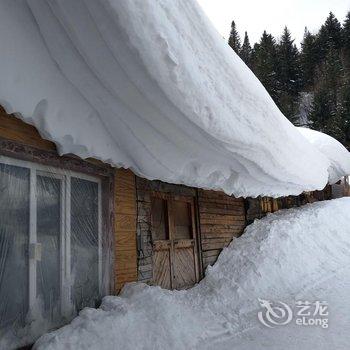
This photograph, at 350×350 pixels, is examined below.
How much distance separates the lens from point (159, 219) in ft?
19.9

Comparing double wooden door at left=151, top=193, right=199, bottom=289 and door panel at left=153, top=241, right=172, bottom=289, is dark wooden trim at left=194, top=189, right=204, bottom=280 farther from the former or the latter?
door panel at left=153, top=241, right=172, bottom=289

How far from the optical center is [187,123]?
3.43 meters

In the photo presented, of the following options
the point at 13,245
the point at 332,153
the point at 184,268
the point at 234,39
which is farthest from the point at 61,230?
the point at 234,39

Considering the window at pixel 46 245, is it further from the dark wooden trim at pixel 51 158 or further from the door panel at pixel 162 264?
the door panel at pixel 162 264

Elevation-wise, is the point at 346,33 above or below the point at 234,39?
below

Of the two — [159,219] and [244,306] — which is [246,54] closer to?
[159,219]

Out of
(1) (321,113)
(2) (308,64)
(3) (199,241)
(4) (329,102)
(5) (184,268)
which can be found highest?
(2) (308,64)

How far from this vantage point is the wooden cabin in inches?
134


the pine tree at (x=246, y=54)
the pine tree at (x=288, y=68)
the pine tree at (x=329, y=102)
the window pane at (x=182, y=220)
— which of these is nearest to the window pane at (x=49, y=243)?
the window pane at (x=182, y=220)

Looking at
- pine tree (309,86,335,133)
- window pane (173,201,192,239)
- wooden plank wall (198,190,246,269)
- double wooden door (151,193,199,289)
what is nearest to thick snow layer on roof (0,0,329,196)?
double wooden door (151,193,199,289)

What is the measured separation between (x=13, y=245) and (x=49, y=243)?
1.50 ft

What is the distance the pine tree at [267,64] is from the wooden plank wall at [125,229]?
27585 millimetres

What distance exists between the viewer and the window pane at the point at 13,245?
327cm

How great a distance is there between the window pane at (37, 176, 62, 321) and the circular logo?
2522 millimetres
